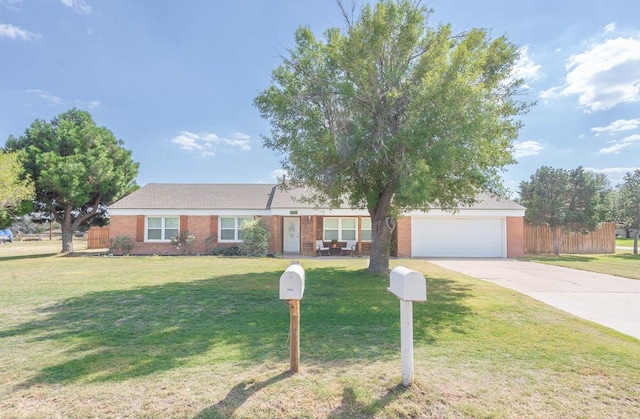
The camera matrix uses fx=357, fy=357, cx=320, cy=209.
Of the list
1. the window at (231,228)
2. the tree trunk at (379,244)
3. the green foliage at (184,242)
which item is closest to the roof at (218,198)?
the window at (231,228)

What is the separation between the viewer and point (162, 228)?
23.4 m

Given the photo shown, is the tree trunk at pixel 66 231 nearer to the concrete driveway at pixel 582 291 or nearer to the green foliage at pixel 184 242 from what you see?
the green foliage at pixel 184 242

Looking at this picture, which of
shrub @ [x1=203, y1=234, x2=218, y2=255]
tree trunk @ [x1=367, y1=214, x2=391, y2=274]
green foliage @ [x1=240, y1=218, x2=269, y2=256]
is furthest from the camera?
shrub @ [x1=203, y1=234, x2=218, y2=255]

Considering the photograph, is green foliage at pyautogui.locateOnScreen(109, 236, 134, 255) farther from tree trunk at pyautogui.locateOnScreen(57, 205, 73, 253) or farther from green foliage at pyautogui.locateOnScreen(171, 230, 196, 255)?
tree trunk at pyautogui.locateOnScreen(57, 205, 73, 253)

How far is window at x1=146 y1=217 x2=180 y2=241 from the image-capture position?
23375mm

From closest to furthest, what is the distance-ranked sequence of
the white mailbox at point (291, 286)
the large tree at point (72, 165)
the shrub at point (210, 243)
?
the white mailbox at point (291, 286) → the large tree at point (72, 165) → the shrub at point (210, 243)

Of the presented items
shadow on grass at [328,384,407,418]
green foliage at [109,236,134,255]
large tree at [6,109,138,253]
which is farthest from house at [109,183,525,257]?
shadow on grass at [328,384,407,418]

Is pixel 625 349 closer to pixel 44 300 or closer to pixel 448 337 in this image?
pixel 448 337

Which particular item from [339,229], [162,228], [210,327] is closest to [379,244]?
[210,327]

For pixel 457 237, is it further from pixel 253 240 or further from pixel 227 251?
pixel 227 251

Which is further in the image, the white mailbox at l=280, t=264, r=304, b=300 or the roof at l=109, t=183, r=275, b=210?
the roof at l=109, t=183, r=275, b=210

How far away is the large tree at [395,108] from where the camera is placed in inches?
360

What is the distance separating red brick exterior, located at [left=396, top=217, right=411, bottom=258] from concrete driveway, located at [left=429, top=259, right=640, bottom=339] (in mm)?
6766

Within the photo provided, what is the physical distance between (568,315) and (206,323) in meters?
6.95
